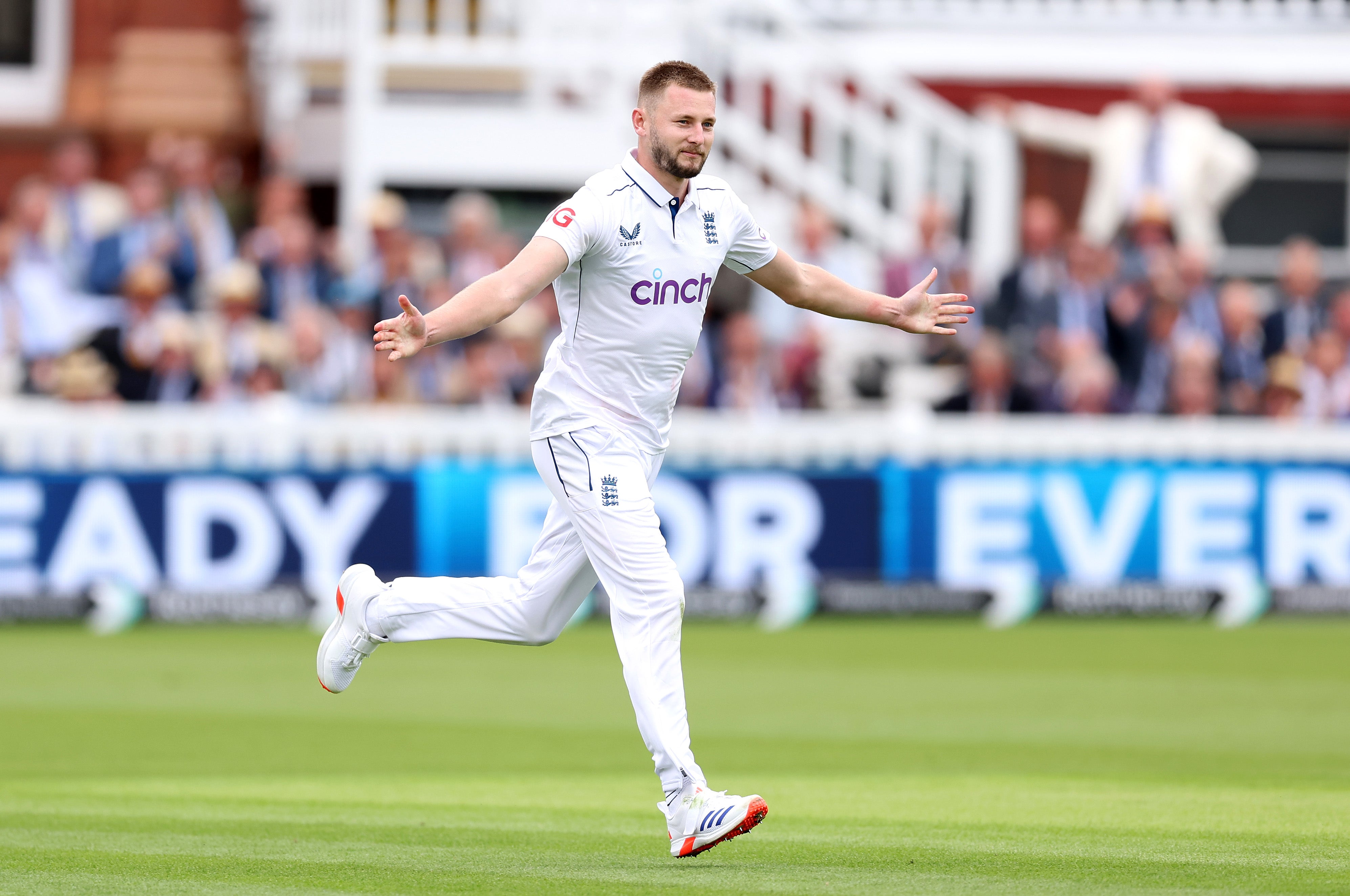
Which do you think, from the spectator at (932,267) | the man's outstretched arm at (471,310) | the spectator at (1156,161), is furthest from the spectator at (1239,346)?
the man's outstretched arm at (471,310)

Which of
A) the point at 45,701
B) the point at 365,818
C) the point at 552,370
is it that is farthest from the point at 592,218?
the point at 45,701

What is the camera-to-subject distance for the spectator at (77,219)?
57.2 feet

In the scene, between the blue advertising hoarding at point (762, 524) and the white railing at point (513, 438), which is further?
the white railing at point (513, 438)

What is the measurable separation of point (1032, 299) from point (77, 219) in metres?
7.82

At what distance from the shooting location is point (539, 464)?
23.9 feet

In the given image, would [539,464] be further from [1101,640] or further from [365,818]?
[1101,640]

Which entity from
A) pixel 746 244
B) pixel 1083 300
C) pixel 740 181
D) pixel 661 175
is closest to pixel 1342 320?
pixel 1083 300

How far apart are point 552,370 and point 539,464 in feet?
1.05

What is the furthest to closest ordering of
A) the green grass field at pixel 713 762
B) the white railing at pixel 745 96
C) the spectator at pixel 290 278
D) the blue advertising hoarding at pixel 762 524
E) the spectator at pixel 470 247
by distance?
the white railing at pixel 745 96
the spectator at pixel 290 278
the spectator at pixel 470 247
the blue advertising hoarding at pixel 762 524
the green grass field at pixel 713 762

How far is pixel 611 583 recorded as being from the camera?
715cm

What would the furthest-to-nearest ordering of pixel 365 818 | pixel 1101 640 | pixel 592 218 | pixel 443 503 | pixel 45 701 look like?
pixel 443 503 → pixel 1101 640 → pixel 45 701 → pixel 365 818 → pixel 592 218

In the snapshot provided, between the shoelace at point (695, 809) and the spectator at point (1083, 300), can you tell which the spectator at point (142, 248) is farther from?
the shoelace at point (695, 809)

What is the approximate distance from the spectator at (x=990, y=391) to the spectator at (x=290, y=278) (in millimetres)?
4999

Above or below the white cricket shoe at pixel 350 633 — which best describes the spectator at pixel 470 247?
above
